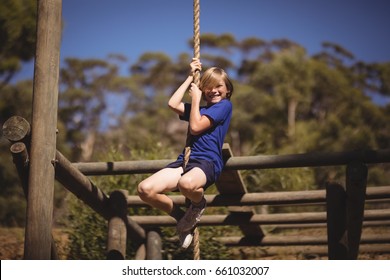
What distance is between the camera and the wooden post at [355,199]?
4477 mm

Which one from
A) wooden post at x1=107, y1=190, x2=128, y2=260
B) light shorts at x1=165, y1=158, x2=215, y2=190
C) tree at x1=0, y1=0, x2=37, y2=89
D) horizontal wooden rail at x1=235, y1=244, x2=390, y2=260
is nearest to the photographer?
light shorts at x1=165, y1=158, x2=215, y2=190

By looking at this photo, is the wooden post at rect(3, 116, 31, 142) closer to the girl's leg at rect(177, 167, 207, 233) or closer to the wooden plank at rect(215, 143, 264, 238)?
the girl's leg at rect(177, 167, 207, 233)

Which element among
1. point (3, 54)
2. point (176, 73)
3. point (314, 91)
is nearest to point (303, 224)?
point (3, 54)

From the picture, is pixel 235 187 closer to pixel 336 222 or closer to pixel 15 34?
pixel 336 222

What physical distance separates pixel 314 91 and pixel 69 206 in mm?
Answer: 18206

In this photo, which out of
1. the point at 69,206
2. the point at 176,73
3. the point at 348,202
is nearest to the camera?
the point at 348,202

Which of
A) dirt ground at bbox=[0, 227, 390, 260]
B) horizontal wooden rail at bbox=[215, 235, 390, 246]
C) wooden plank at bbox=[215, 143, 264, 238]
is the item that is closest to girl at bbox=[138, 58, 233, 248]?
wooden plank at bbox=[215, 143, 264, 238]

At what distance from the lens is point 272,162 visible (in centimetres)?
479

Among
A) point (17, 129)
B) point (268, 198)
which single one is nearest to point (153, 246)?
point (268, 198)

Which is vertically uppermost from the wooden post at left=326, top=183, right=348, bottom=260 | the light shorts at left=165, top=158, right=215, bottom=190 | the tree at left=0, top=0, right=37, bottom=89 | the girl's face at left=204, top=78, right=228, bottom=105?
the tree at left=0, top=0, right=37, bottom=89

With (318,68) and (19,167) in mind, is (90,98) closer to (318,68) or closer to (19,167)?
(318,68)

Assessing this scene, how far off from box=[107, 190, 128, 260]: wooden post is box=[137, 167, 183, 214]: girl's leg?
147 centimetres

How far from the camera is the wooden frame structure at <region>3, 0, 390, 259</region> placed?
3.91 meters

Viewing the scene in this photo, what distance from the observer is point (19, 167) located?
4.04m
